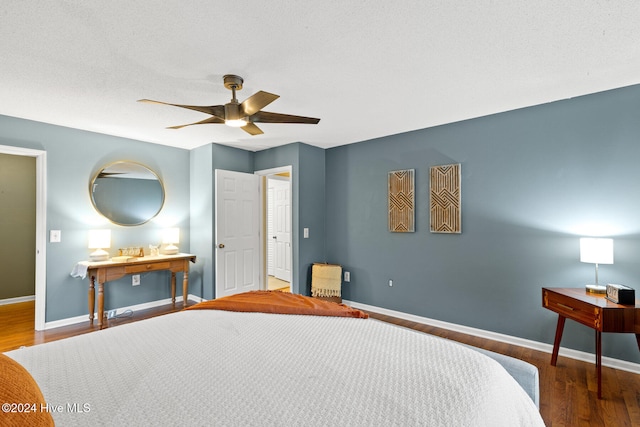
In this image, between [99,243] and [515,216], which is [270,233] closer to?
[99,243]

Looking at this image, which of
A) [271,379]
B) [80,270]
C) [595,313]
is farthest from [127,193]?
[595,313]

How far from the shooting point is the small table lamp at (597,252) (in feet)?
7.46

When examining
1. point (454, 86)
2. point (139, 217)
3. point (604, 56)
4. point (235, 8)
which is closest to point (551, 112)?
point (604, 56)

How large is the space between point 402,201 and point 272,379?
9.67ft

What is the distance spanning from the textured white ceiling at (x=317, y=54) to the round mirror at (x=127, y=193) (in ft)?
3.02

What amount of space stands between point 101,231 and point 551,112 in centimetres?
502

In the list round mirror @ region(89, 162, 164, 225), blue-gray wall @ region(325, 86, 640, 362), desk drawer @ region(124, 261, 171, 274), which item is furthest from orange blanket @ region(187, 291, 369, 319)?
round mirror @ region(89, 162, 164, 225)

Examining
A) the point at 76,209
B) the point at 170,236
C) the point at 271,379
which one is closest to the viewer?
the point at 271,379

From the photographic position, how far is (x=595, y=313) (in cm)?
207

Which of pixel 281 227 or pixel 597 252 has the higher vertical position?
pixel 281 227

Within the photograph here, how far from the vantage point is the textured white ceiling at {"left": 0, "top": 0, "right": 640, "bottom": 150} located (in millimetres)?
1521

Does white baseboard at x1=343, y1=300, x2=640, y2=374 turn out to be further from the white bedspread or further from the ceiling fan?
the ceiling fan

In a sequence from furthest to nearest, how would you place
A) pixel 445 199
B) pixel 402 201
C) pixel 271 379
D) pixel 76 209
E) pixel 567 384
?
pixel 402 201 < pixel 76 209 < pixel 445 199 < pixel 567 384 < pixel 271 379

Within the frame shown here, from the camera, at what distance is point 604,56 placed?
1.95 meters
